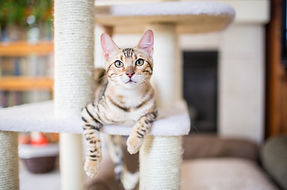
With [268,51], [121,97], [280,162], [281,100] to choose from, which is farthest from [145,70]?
[268,51]

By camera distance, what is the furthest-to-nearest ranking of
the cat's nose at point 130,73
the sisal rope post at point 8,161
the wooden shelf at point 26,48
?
1. the wooden shelf at point 26,48
2. the sisal rope post at point 8,161
3. the cat's nose at point 130,73

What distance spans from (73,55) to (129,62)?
26 centimetres

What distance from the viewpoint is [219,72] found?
259cm

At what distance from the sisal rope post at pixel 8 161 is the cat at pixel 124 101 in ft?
0.95

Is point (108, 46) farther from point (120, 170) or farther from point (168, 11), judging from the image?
point (120, 170)

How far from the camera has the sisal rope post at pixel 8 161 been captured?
0.95m

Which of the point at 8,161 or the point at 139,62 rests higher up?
the point at 139,62

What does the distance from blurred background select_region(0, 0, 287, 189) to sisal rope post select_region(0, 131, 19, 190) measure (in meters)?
1.08

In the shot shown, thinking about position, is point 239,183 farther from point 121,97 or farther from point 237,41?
point 237,41

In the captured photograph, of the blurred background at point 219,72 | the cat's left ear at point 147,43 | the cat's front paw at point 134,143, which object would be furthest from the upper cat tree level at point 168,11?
the blurred background at point 219,72

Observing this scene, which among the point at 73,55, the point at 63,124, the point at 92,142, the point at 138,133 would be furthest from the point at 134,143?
the point at 73,55

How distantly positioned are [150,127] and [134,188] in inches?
22.6

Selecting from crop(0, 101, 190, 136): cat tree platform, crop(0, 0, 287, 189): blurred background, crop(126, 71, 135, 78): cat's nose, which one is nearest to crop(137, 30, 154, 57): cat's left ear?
crop(126, 71, 135, 78): cat's nose

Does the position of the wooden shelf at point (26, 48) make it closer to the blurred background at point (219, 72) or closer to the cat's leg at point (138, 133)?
the blurred background at point (219, 72)
